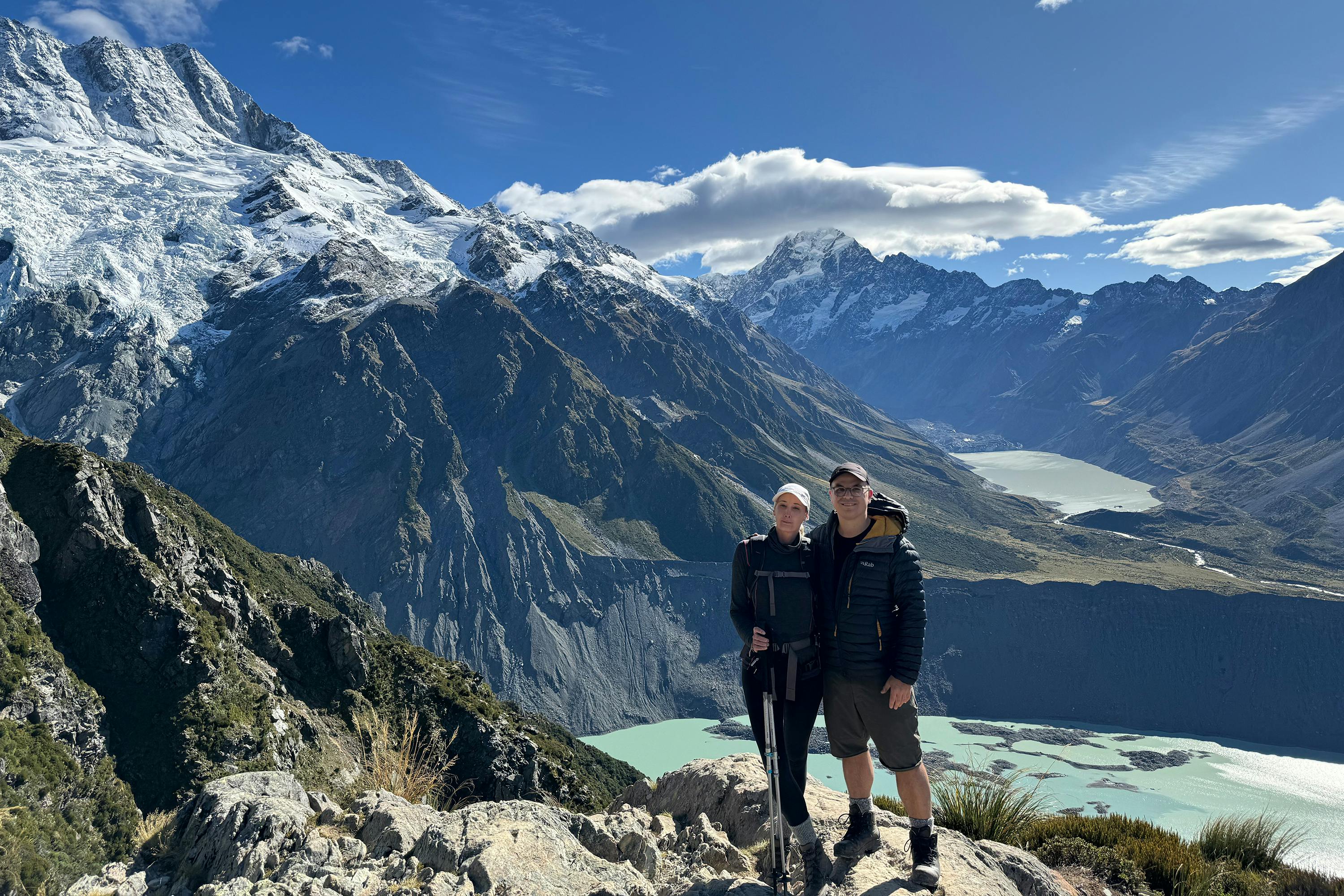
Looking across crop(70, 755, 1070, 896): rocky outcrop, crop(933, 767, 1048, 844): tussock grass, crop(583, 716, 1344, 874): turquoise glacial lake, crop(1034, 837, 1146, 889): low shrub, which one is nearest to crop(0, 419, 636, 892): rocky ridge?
crop(70, 755, 1070, 896): rocky outcrop

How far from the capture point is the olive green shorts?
673 cm

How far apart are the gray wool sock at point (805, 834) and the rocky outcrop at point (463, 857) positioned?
441 mm

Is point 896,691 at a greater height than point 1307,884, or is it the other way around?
point 896,691

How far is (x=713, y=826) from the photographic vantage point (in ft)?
30.4

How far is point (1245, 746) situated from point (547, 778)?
152 meters

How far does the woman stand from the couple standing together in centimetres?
1

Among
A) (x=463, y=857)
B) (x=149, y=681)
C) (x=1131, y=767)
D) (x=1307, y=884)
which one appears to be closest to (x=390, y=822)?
(x=463, y=857)

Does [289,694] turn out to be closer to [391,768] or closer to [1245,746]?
[391,768]

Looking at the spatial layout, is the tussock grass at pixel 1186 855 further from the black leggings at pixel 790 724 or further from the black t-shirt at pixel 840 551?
the black t-shirt at pixel 840 551

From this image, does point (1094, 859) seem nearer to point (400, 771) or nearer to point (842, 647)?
point (842, 647)

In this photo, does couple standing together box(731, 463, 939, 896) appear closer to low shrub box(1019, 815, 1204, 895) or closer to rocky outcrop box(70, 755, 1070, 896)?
rocky outcrop box(70, 755, 1070, 896)

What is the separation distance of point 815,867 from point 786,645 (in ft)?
6.57

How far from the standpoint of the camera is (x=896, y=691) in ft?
21.6

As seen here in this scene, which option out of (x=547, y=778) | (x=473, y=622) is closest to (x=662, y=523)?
(x=473, y=622)
